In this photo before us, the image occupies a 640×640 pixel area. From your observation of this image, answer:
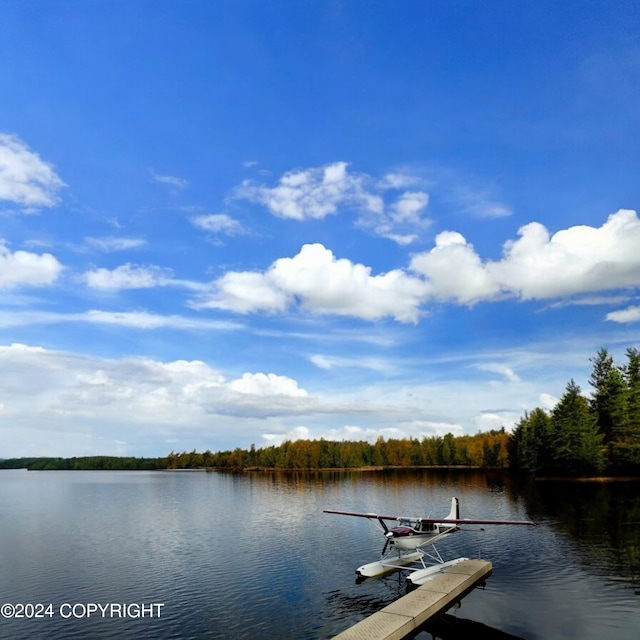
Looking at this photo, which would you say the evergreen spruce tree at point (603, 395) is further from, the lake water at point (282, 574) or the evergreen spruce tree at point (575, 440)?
the lake water at point (282, 574)

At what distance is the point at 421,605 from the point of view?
18.3m

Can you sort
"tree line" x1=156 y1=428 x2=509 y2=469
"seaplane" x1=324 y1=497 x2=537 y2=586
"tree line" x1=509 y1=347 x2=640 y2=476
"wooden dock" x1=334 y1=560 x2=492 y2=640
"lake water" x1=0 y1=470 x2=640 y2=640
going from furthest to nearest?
"tree line" x1=156 y1=428 x2=509 y2=469 < "tree line" x1=509 y1=347 x2=640 y2=476 < "seaplane" x1=324 y1=497 x2=537 y2=586 < "lake water" x1=0 y1=470 x2=640 y2=640 < "wooden dock" x1=334 y1=560 x2=492 y2=640

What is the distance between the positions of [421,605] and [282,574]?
1026 cm

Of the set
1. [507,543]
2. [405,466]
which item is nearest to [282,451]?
[405,466]

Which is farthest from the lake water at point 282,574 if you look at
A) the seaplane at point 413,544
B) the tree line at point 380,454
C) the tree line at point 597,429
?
the tree line at point 380,454

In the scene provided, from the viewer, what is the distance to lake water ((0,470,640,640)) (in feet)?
61.1

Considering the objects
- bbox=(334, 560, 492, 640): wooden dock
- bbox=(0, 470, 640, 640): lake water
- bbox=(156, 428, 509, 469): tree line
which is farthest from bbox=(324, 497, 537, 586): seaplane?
bbox=(156, 428, 509, 469): tree line

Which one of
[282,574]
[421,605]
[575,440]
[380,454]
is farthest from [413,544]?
[380,454]

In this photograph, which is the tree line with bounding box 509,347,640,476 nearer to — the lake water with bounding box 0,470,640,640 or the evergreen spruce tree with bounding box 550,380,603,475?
the evergreen spruce tree with bounding box 550,380,603,475

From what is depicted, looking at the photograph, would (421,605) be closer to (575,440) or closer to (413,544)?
(413,544)

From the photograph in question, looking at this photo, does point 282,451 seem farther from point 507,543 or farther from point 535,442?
point 507,543

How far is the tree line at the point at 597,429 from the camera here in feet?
238

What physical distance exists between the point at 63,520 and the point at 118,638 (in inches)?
1523

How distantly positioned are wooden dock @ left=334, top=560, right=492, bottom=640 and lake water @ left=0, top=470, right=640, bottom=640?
2.53 feet
